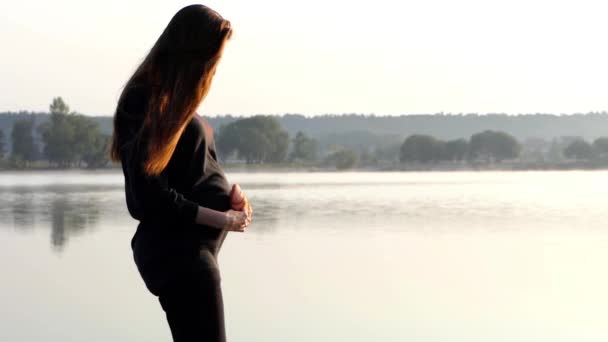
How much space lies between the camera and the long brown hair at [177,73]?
2486mm

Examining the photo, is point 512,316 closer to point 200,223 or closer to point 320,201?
point 200,223

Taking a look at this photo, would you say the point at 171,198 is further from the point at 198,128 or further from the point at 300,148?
the point at 300,148

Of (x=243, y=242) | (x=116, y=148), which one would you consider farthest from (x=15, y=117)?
(x=116, y=148)

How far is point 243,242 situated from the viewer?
39.4 ft

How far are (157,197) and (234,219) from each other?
22 cm

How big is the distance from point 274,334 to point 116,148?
130 inches

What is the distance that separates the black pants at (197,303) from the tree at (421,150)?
107 metres

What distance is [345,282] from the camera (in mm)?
8219

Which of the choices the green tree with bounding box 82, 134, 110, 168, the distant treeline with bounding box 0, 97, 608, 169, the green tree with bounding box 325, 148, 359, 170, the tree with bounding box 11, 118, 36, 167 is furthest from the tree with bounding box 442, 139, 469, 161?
the tree with bounding box 11, 118, 36, 167

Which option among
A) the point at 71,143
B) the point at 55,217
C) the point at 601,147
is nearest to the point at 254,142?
the point at 71,143

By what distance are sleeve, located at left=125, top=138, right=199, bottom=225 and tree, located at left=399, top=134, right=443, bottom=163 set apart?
107m

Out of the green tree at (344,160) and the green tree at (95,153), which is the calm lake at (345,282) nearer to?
the green tree at (344,160)

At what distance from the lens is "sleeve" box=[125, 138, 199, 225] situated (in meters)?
2.52

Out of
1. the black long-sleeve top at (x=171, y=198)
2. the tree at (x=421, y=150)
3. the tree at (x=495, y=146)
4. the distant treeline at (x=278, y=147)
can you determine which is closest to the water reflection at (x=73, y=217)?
the black long-sleeve top at (x=171, y=198)
